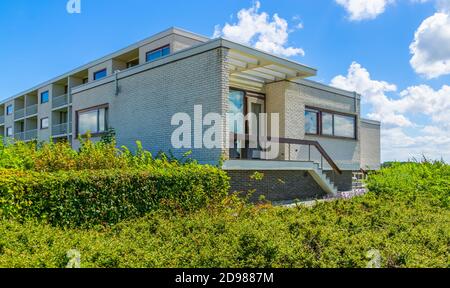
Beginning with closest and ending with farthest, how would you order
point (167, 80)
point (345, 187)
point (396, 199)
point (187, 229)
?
point (187, 229) → point (396, 199) → point (167, 80) → point (345, 187)

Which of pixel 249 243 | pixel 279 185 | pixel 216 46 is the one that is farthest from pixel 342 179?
pixel 249 243

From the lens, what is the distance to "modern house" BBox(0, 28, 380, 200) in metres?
12.7

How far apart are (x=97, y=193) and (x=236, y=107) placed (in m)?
9.26

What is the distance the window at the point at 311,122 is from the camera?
1800 centimetres

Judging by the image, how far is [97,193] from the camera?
26.7 ft

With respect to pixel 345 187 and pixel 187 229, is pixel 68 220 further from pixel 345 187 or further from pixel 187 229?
pixel 345 187

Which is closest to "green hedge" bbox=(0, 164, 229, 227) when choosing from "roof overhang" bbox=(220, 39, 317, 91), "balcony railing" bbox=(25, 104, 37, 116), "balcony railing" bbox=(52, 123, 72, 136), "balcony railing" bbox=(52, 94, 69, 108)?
"roof overhang" bbox=(220, 39, 317, 91)

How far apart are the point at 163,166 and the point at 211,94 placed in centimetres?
325

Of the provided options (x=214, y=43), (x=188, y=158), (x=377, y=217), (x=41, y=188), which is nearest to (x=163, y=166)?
(x=188, y=158)

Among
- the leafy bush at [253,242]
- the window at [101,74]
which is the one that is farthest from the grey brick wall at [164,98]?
the window at [101,74]

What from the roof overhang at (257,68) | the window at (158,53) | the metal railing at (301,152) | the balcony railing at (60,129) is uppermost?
the window at (158,53)

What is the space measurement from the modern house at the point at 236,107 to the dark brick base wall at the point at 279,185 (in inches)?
1.5

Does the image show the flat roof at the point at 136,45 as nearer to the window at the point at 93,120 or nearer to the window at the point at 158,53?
the window at the point at 158,53
